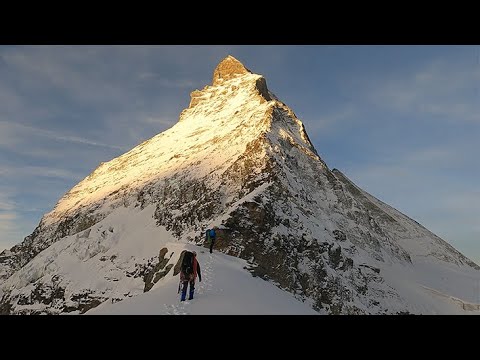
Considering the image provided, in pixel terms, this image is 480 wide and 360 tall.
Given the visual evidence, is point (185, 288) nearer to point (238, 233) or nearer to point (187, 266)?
point (187, 266)

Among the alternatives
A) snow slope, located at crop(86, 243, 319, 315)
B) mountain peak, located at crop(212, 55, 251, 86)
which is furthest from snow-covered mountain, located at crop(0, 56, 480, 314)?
mountain peak, located at crop(212, 55, 251, 86)

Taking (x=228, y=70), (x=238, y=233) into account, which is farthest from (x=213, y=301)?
(x=228, y=70)

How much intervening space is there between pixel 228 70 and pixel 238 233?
74320mm

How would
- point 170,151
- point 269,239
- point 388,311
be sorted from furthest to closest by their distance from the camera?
point 170,151 < point 388,311 < point 269,239

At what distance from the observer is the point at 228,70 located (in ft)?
343

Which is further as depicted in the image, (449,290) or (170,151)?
(170,151)

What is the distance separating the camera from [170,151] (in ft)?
247

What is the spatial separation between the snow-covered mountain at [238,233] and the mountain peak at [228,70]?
67.7ft

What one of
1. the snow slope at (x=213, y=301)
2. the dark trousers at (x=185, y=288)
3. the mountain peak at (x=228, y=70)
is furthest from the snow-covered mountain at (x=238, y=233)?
the mountain peak at (x=228, y=70)

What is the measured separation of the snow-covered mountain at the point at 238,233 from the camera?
40.8 meters
